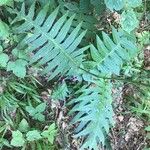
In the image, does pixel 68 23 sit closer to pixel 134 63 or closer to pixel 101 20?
pixel 101 20

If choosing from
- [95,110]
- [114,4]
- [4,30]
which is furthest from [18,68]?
[114,4]

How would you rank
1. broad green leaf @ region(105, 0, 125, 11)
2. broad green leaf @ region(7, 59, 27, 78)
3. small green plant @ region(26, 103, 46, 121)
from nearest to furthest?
1. broad green leaf @ region(105, 0, 125, 11)
2. broad green leaf @ region(7, 59, 27, 78)
3. small green plant @ region(26, 103, 46, 121)

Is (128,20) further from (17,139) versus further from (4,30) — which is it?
(17,139)

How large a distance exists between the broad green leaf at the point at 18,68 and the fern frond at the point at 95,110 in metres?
0.32

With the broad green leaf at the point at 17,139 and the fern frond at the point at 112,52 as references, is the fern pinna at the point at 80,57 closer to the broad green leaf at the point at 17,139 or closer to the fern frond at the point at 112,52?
the fern frond at the point at 112,52

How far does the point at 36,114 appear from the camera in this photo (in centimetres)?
208

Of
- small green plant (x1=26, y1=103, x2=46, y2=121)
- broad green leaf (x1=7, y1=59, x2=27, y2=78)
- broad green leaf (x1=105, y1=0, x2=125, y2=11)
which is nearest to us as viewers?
broad green leaf (x1=105, y1=0, x2=125, y2=11)

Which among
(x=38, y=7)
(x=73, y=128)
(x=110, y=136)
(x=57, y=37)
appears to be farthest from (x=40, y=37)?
(x=110, y=136)

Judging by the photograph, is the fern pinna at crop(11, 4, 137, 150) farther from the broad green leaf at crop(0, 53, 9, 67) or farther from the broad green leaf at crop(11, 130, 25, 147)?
the broad green leaf at crop(11, 130, 25, 147)

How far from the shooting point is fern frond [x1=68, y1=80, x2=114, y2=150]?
1969 millimetres

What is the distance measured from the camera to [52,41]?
1.96 m

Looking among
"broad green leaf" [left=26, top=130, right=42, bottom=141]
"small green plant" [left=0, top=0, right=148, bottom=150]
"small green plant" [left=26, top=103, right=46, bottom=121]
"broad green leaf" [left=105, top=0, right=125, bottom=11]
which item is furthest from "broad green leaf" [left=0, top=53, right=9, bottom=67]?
"broad green leaf" [left=105, top=0, right=125, bottom=11]

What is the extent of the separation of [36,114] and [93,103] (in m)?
0.34

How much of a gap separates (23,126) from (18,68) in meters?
0.33
